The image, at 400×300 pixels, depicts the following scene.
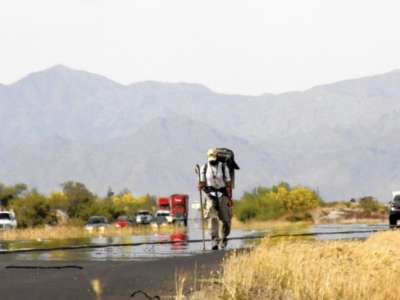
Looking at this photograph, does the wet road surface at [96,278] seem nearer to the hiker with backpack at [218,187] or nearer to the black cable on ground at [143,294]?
the black cable on ground at [143,294]

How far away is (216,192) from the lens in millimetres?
23766

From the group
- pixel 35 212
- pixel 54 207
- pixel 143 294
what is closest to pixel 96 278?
pixel 143 294

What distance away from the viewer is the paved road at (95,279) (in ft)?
41.9

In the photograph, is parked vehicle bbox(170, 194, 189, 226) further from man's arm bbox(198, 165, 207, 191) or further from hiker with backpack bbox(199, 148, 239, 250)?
man's arm bbox(198, 165, 207, 191)

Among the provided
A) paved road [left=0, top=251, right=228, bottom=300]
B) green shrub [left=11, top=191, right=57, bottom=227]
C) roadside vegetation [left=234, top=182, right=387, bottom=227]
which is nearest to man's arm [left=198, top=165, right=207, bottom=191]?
paved road [left=0, top=251, right=228, bottom=300]

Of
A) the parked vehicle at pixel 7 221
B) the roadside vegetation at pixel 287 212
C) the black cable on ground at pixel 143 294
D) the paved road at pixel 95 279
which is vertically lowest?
the black cable on ground at pixel 143 294

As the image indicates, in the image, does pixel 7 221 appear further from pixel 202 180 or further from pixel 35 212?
pixel 202 180

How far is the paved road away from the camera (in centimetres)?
1277

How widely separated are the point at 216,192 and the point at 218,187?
0.13 meters

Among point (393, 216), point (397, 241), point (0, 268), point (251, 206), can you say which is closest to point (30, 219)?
point (251, 206)

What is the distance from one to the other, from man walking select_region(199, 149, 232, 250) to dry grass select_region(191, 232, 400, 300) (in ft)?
19.2

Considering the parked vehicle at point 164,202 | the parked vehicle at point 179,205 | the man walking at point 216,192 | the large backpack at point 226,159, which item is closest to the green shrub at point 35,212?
the parked vehicle at point 179,205

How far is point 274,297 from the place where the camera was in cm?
1273

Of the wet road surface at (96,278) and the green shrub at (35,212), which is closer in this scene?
the wet road surface at (96,278)
